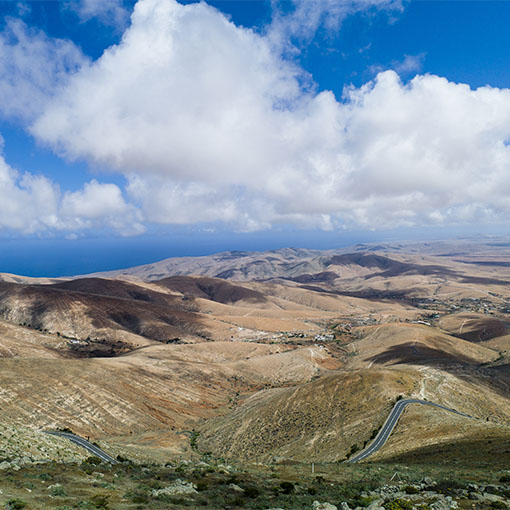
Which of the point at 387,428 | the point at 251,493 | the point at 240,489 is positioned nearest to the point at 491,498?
the point at 251,493

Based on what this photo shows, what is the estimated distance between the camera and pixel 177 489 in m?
19.2

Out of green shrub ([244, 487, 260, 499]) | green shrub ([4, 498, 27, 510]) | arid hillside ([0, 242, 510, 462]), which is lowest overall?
arid hillside ([0, 242, 510, 462])

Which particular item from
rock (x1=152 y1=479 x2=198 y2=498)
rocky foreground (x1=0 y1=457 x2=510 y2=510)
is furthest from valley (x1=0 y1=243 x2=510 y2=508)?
rock (x1=152 y1=479 x2=198 y2=498)

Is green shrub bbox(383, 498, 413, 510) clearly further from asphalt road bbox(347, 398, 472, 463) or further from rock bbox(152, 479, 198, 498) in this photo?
asphalt road bbox(347, 398, 472, 463)

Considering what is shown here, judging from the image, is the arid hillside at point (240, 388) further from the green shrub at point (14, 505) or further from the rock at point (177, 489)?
the green shrub at point (14, 505)

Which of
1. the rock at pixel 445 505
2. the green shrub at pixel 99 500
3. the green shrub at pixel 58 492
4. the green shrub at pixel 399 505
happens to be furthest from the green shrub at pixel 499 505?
the green shrub at pixel 58 492

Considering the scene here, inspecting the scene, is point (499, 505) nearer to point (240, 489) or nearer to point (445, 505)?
point (445, 505)

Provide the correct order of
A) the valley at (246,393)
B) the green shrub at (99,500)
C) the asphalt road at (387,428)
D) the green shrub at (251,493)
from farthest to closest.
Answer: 1. the valley at (246,393)
2. the asphalt road at (387,428)
3. the green shrub at (251,493)
4. the green shrub at (99,500)

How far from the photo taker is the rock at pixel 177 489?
18.3 m

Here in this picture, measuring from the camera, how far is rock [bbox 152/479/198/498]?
18.3 meters

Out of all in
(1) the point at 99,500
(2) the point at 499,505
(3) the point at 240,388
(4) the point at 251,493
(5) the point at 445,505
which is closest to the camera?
(2) the point at 499,505

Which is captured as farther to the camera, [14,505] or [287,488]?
[287,488]

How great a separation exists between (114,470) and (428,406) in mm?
47543

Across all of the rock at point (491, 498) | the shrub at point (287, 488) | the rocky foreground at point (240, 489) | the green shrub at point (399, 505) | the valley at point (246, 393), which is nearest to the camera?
the green shrub at point (399, 505)
